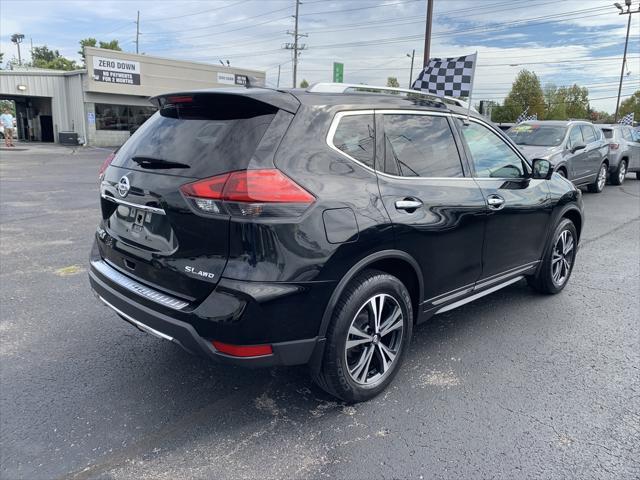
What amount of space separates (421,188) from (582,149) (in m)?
9.50

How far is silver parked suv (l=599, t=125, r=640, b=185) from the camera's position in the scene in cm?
1345

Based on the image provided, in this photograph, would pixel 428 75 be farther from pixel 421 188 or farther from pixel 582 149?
pixel 421 188

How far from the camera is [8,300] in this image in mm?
4516

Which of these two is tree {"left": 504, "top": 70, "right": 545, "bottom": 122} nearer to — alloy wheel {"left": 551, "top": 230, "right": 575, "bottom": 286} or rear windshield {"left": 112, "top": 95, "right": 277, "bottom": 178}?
alloy wheel {"left": 551, "top": 230, "right": 575, "bottom": 286}

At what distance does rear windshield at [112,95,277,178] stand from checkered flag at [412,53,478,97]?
21.1 feet

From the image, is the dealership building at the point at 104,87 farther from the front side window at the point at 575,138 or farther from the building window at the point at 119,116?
the front side window at the point at 575,138

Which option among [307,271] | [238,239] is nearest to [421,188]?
[307,271]

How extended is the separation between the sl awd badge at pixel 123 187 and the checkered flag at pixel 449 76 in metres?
6.72

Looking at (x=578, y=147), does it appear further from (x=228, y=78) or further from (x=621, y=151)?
(x=228, y=78)

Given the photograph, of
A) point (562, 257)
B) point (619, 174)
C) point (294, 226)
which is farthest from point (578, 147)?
point (294, 226)

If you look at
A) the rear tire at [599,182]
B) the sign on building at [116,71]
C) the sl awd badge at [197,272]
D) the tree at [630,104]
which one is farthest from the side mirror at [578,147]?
the tree at [630,104]

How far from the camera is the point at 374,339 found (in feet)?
9.85

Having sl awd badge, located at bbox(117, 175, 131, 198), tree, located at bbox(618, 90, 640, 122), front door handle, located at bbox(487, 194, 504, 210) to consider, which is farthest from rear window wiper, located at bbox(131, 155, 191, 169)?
tree, located at bbox(618, 90, 640, 122)

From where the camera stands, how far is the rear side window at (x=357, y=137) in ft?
9.27
